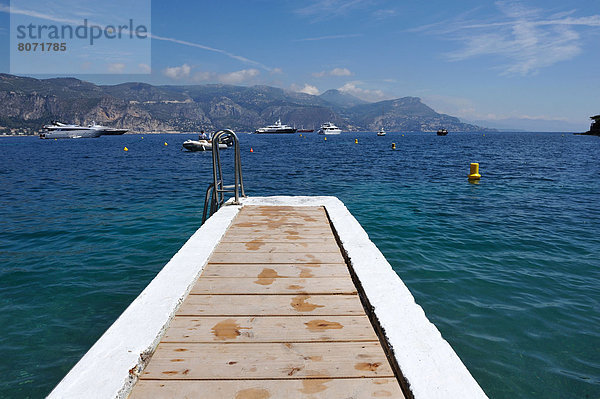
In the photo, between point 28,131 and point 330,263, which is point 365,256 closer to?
point 330,263

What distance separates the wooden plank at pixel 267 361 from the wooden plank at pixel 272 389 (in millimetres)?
48

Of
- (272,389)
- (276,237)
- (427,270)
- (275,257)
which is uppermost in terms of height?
(276,237)

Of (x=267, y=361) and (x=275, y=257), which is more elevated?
(x=275, y=257)

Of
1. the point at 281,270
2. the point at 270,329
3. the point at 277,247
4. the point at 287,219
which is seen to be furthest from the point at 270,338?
the point at 287,219

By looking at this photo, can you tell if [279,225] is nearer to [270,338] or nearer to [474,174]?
[270,338]

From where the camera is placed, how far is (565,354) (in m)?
4.30

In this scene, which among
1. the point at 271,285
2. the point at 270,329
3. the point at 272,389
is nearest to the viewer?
the point at 272,389

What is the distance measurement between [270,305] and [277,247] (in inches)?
61.1

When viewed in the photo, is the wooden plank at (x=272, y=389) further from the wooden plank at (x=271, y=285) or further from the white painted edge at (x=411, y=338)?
the wooden plank at (x=271, y=285)

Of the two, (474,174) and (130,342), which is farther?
(474,174)

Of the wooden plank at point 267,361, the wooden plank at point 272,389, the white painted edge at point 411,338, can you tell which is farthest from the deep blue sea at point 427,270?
the wooden plank at point 272,389

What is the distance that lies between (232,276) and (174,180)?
18786 millimetres

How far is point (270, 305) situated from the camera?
9.55 feet

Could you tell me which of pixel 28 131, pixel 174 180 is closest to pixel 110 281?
pixel 174 180
